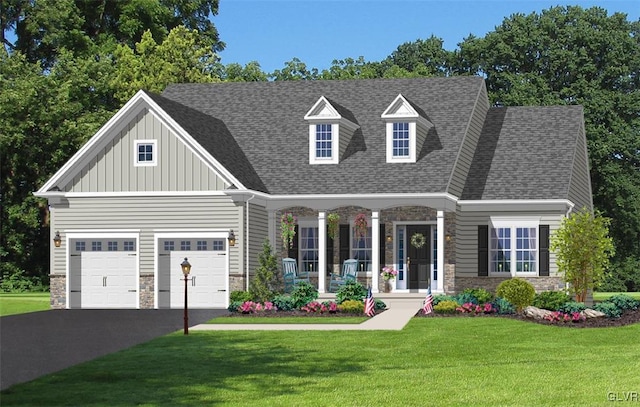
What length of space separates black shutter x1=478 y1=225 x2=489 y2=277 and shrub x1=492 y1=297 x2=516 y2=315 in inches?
279

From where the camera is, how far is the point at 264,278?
31578 millimetres

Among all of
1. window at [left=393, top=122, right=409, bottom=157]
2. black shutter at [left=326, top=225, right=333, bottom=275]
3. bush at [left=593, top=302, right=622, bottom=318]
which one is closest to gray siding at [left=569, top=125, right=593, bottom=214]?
window at [left=393, top=122, right=409, bottom=157]

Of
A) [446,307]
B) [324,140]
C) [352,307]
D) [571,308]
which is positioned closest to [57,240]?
[324,140]

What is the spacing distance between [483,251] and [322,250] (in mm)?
5432

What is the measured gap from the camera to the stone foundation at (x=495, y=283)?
116 feet

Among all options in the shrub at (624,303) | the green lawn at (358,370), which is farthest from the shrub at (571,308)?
the green lawn at (358,370)

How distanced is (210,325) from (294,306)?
4189mm

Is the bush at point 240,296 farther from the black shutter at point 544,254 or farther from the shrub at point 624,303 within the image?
the shrub at point 624,303

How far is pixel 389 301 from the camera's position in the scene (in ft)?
110

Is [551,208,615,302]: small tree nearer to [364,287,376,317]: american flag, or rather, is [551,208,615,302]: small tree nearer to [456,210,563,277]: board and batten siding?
[456,210,563,277]: board and batten siding

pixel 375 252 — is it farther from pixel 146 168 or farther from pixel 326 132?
pixel 146 168

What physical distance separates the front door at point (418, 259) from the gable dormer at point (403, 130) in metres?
2.41

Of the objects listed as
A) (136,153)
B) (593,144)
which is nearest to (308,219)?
(136,153)

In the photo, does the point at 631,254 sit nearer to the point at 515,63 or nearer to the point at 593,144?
the point at 593,144
